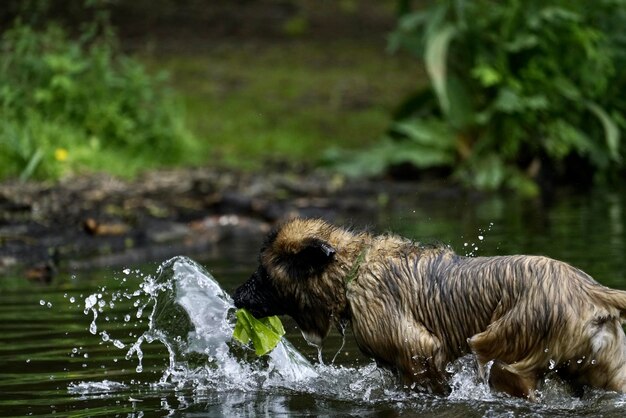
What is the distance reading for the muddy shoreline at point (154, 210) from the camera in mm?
13898

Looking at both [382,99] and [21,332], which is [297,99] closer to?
[382,99]

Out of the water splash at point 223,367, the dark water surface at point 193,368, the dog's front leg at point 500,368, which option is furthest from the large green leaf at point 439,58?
the dog's front leg at point 500,368

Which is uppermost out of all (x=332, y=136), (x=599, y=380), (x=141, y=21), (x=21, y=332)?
A: (x=141, y=21)

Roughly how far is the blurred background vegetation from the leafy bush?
2 centimetres

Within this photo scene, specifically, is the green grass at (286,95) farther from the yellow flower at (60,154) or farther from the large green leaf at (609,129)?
the large green leaf at (609,129)

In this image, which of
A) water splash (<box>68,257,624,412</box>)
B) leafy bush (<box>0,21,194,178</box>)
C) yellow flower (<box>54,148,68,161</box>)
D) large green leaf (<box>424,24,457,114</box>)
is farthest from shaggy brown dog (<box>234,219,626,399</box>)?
large green leaf (<box>424,24,457,114</box>)

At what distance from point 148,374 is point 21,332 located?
1896 mm

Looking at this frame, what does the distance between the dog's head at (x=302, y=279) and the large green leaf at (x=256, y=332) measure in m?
0.07

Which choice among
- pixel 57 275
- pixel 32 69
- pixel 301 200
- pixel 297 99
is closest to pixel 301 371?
pixel 57 275

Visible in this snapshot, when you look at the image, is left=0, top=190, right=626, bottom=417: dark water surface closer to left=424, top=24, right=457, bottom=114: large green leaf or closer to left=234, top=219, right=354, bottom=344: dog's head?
left=234, top=219, right=354, bottom=344: dog's head

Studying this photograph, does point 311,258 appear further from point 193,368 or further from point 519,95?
point 519,95

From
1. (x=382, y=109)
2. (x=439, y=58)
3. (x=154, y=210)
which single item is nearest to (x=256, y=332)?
(x=154, y=210)

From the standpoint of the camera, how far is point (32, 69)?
1777 centimetres

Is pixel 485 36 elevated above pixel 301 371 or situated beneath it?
elevated above
